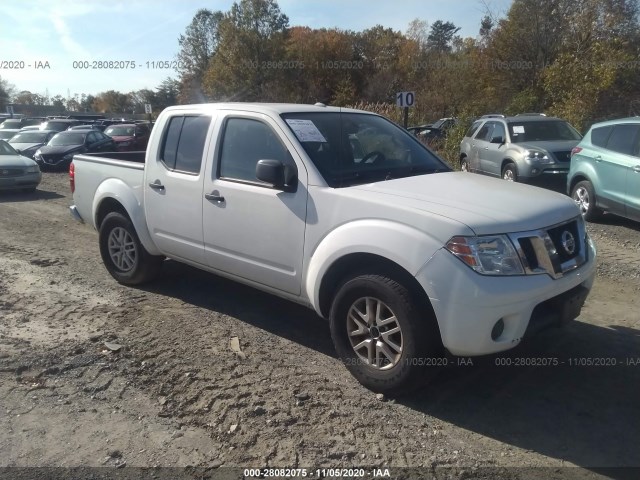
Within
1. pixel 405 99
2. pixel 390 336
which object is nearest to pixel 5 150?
pixel 405 99

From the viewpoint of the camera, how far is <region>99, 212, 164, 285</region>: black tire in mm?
5859

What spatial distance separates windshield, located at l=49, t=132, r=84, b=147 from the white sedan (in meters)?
5.26

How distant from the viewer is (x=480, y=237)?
10.9ft

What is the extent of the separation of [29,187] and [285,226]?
38.4 feet

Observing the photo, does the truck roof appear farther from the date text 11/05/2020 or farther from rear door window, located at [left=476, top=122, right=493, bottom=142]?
rear door window, located at [left=476, top=122, right=493, bottom=142]

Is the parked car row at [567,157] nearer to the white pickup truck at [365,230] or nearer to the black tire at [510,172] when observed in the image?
the black tire at [510,172]

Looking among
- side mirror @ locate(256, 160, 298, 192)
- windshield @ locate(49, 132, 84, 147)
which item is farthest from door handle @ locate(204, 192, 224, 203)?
windshield @ locate(49, 132, 84, 147)

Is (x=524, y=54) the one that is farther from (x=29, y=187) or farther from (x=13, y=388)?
(x=13, y=388)

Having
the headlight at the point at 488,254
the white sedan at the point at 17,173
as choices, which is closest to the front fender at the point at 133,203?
the headlight at the point at 488,254

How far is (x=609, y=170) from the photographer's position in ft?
28.4

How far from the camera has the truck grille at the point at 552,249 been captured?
3.45 m

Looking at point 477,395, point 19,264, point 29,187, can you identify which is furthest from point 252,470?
point 29,187

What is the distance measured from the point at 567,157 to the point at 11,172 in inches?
483

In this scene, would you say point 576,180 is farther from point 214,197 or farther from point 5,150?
point 5,150
